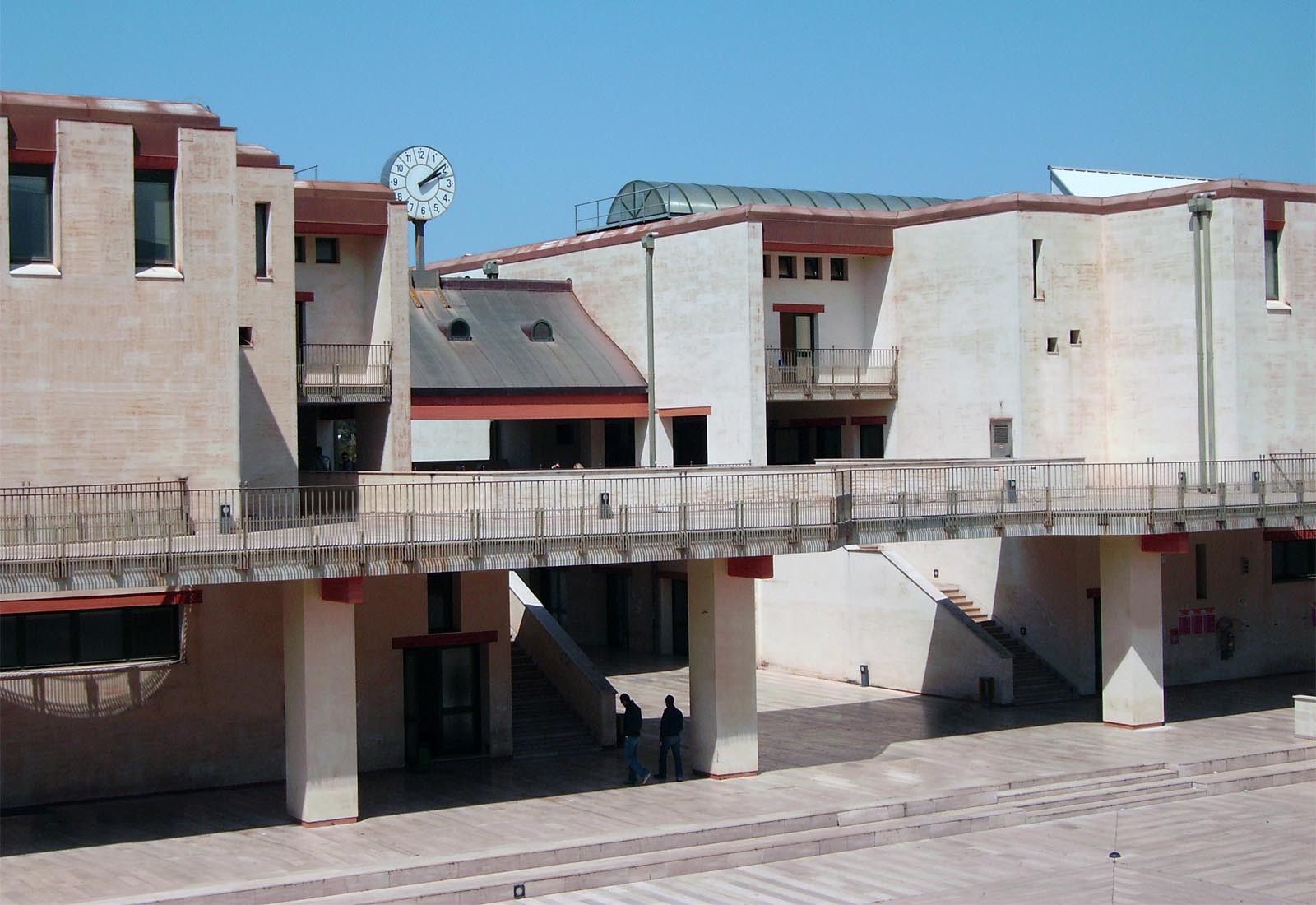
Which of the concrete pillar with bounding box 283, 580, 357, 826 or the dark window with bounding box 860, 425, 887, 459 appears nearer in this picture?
the concrete pillar with bounding box 283, 580, 357, 826

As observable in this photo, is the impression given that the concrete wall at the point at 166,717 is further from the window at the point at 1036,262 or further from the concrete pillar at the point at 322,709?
the window at the point at 1036,262

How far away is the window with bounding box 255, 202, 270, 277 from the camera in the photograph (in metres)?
30.1

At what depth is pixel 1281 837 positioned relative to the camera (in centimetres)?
2359

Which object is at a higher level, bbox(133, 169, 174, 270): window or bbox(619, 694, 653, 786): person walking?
bbox(133, 169, 174, 270): window

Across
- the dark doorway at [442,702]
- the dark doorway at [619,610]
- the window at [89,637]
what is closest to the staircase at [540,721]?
the dark doorway at [442,702]

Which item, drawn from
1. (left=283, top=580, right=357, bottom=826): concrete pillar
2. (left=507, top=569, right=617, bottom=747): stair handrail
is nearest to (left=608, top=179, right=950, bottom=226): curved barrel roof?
(left=507, top=569, right=617, bottom=747): stair handrail

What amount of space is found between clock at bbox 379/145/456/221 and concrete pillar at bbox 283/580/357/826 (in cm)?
1975

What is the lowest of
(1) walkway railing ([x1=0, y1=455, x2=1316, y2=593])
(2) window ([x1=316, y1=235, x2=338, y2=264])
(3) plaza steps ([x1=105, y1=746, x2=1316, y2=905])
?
(3) plaza steps ([x1=105, y1=746, x2=1316, y2=905])

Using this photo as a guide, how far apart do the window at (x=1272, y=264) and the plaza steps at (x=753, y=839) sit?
13.0m

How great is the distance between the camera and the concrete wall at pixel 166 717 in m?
24.9

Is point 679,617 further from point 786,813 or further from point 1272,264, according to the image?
point 786,813

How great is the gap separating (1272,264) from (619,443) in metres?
16.6

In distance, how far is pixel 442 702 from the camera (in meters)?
28.7

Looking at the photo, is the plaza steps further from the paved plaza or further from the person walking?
the person walking
